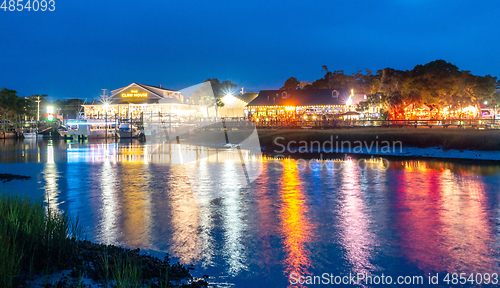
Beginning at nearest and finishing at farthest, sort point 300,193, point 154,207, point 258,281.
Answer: point 258,281 → point 154,207 → point 300,193

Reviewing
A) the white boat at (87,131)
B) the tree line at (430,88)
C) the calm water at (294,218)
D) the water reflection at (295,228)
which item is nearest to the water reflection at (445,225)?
the calm water at (294,218)

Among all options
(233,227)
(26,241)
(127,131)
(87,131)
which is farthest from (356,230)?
(87,131)

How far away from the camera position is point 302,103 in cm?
8000

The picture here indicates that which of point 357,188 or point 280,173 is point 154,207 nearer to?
point 357,188

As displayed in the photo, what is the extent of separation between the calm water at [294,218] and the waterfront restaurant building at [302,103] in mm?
57016

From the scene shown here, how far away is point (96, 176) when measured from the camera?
2067cm

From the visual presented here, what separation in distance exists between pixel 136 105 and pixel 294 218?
79.2 meters

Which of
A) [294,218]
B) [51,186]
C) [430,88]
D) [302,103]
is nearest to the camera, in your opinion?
[294,218]

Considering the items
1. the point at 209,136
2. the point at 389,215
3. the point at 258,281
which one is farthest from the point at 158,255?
the point at 209,136

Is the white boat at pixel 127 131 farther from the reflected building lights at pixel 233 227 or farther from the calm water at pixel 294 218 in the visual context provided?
the reflected building lights at pixel 233 227

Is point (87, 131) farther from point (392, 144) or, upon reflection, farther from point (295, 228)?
point (295, 228)

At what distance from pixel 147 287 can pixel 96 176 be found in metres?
15.9

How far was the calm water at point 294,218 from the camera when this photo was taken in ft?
26.7

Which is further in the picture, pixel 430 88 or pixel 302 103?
pixel 302 103
